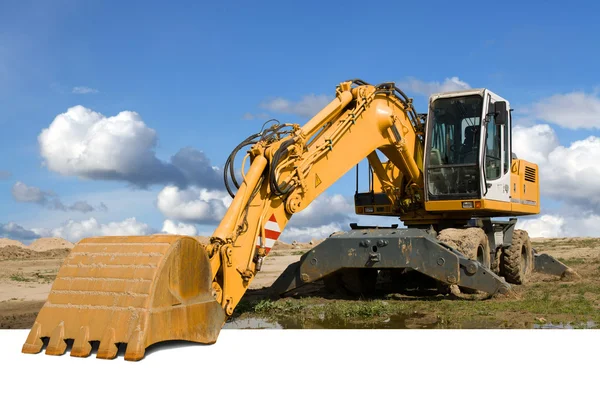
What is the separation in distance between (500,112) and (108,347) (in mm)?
8427

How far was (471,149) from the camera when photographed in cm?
1107

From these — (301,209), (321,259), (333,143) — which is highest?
(333,143)

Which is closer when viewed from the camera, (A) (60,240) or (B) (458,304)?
(B) (458,304)

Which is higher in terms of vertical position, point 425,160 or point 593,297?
point 425,160

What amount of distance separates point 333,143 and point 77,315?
4842mm

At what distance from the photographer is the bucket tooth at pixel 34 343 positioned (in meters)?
5.66

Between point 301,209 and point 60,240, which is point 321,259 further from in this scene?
point 60,240

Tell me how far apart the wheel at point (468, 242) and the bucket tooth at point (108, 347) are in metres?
6.25

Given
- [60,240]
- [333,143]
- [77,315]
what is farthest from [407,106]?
[60,240]

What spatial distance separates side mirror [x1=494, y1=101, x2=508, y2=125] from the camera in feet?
36.7

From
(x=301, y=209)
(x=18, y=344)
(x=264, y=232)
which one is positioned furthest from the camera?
(x=301, y=209)

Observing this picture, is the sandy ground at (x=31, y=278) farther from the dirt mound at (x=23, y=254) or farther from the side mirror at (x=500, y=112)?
the side mirror at (x=500, y=112)

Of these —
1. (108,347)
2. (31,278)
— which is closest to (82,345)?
(108,347)

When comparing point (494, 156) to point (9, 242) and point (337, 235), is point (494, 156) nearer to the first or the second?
point (337, 235)
